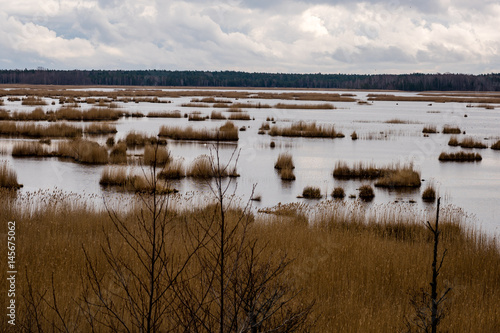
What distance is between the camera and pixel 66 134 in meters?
34.7

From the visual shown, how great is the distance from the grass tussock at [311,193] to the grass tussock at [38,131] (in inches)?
848

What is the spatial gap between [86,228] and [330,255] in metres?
5.37

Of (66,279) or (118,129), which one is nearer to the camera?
(66,279)

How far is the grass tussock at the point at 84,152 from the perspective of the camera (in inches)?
999

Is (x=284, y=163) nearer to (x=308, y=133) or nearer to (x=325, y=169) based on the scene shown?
(x=325, y=169)

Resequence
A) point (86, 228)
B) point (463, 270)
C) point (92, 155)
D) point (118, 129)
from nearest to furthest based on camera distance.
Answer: point (463, 270)
point (86, 228)
point (92, 155)
point (118, 129)

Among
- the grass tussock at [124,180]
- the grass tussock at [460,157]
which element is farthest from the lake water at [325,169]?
the grass tussock at [124,180]

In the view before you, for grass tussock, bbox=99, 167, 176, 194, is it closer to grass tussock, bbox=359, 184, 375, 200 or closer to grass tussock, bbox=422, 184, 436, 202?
grass tussock, bbox=359, 184, 375, 200

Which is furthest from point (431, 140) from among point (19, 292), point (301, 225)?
point (19, 292)

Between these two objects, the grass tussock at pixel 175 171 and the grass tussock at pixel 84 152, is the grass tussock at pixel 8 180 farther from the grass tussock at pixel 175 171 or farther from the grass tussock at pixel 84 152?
the grass tussock at pixel 84 152

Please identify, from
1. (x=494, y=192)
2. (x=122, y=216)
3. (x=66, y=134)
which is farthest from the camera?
(x=66, y=134)

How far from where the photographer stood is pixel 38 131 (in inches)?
1367

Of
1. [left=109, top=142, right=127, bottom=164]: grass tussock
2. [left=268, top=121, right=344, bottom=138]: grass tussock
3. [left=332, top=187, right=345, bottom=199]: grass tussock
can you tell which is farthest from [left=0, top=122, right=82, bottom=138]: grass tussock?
[left=332, top=187, right=345, bottom=199]: grass tussock

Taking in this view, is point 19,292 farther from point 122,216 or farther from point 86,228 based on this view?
point 122,216
